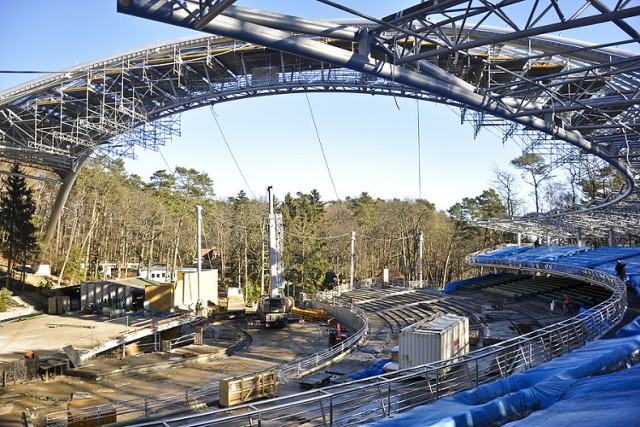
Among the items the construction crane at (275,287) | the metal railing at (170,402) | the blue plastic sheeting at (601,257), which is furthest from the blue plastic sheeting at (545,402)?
the blue plastic sheeting at (601,257)

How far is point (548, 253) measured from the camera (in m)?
43.6

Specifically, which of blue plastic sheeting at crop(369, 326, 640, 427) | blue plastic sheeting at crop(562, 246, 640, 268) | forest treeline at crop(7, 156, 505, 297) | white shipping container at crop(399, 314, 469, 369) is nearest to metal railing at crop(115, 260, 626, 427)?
blue plastic sheeting at crop(369, 326, 640, 427)

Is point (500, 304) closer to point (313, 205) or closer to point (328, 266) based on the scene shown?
point (328, 266)

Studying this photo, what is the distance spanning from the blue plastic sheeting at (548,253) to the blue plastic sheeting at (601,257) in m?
2.66

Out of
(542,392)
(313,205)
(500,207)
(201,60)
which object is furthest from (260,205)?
(542,392)

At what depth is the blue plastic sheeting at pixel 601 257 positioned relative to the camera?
33.9 meters

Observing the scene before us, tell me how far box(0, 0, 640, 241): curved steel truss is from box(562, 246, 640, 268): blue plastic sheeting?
9.98 ft

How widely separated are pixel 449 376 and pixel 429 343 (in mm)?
2226

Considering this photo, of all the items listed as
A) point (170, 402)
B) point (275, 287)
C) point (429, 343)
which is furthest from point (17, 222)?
point (429, 343)

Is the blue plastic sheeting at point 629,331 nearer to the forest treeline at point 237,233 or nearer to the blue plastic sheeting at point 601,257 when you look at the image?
the blue plastic sheeting at point 601,257

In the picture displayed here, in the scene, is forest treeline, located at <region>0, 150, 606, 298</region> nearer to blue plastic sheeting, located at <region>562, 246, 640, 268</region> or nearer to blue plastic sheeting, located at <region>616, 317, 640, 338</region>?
blue plastic sheeting, located at <region>562, 246, 640, 268</region>

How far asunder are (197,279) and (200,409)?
22.4m

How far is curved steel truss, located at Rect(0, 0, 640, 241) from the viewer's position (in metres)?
12.4

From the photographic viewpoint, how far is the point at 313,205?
246 feet
